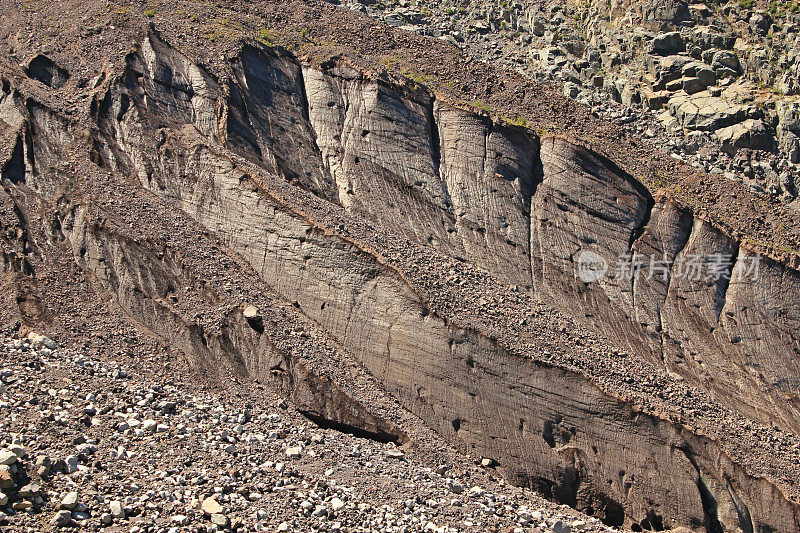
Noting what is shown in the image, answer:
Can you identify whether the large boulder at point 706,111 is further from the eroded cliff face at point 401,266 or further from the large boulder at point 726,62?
the eroded cliff face at point 401,266

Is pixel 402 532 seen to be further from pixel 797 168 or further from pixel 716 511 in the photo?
pixel 797 168

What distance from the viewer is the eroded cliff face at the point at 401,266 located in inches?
651

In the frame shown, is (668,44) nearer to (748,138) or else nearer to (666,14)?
(666,14)

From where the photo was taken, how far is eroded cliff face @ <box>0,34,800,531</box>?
1653cm

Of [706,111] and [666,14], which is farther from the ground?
[666,14]

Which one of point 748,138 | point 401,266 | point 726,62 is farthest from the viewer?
point 726,62

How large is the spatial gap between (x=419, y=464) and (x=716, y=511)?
21.3ft

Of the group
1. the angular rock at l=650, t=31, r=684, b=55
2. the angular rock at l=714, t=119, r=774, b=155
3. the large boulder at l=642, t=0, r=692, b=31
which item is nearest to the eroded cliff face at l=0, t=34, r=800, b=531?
the angular rock at l=714, t=119, r=774, b=155

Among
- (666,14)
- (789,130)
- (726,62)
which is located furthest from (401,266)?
(666,14)

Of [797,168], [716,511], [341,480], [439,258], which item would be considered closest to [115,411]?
[341,480]

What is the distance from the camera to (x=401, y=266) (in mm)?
17906

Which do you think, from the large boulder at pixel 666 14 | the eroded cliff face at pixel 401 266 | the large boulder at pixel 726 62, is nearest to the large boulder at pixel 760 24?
the large boulder at pixel 726 62

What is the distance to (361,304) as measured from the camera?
687 inches

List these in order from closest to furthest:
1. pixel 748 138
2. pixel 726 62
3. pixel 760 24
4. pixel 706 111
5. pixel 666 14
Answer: pixel 748 138 < pixel 706 111 < pixel 726 62 < pixel 760 24 < pixel 666 14
